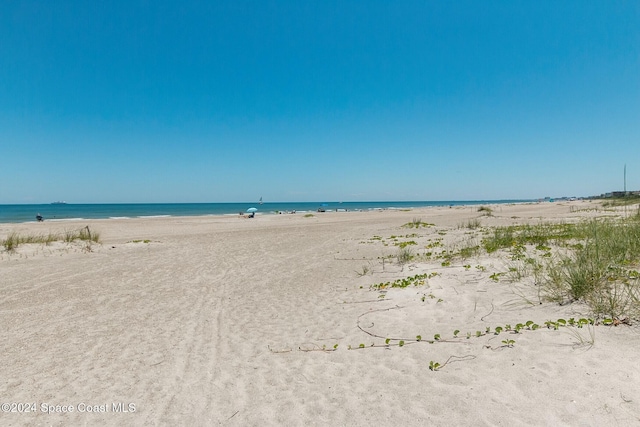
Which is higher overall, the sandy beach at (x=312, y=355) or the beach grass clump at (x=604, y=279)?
the beach grass clump at (x=604, y=279)

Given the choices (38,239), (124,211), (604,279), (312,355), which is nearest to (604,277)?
(604,279)

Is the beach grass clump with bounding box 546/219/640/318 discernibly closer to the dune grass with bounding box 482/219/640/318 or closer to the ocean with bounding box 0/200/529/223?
the dune grass with bounding box 482/219/640/318

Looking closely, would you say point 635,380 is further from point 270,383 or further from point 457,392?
point 270,383

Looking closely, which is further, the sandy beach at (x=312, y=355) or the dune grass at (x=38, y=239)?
the dune grass at (x=38, y=239)

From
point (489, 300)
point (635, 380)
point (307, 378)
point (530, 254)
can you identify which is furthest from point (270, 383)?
point (530, 254)

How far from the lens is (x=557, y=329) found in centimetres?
445

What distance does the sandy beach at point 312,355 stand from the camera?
3.40 metres

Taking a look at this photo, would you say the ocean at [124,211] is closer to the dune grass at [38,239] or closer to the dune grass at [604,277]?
the dune grass at [38,239]

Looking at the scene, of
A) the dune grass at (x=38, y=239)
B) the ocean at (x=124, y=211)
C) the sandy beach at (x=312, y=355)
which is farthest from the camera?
the ocean at (x=124, y=211)

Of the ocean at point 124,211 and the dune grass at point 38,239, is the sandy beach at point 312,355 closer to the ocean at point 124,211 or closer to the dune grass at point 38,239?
the dune grass at point 38,239

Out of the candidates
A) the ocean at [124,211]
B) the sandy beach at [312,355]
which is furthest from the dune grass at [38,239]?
the ocean at [124,211]

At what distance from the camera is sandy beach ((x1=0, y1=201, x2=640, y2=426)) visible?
134 inches

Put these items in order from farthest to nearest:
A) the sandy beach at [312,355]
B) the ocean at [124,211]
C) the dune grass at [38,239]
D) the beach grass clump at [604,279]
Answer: the ocean at [124,211] < the dune grass at [38,239] < the beach grass clump at [604,279] < the sandy beach at [312,355]

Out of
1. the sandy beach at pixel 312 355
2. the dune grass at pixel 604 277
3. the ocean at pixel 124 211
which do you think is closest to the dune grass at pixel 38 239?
the sandy beach at pixel 312 355
